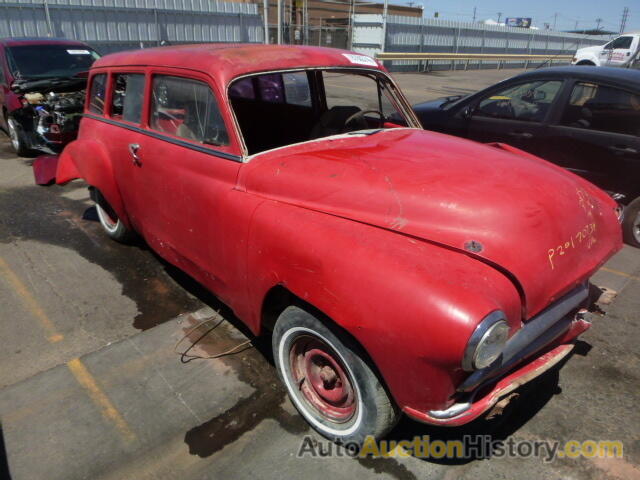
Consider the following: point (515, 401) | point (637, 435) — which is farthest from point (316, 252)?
point (637, 435)

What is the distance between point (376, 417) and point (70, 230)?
13.7 feet

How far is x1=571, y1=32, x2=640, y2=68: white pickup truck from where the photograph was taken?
60.7 ft

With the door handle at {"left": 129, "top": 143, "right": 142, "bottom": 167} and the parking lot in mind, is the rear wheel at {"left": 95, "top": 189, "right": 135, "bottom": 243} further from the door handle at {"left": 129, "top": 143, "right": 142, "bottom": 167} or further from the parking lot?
the door handle at {"left": 129, "top": 143, "right": 142, "bottom": 167}

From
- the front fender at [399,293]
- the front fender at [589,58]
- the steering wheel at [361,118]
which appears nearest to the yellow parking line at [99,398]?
the front fender at [399,293]

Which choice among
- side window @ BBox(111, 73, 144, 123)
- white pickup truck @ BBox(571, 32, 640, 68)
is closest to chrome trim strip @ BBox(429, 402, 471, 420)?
side window @ BBox(111, 73, 144, 123)

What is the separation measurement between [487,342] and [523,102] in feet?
14.6

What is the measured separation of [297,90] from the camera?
3.79 m

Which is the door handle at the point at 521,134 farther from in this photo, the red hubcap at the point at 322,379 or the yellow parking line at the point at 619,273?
the red hubcap at the point at 322,379

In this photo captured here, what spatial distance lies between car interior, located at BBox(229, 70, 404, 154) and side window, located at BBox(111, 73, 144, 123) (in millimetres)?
842

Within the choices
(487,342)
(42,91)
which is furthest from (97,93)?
(487,342)

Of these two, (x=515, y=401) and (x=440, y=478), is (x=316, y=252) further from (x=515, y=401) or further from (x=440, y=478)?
(x=515, y=401)

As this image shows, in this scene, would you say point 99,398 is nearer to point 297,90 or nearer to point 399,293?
point 399,293

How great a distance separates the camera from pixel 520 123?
527 cm

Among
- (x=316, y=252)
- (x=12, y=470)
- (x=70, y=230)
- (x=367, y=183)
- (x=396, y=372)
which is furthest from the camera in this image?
(x=70, y=230)
